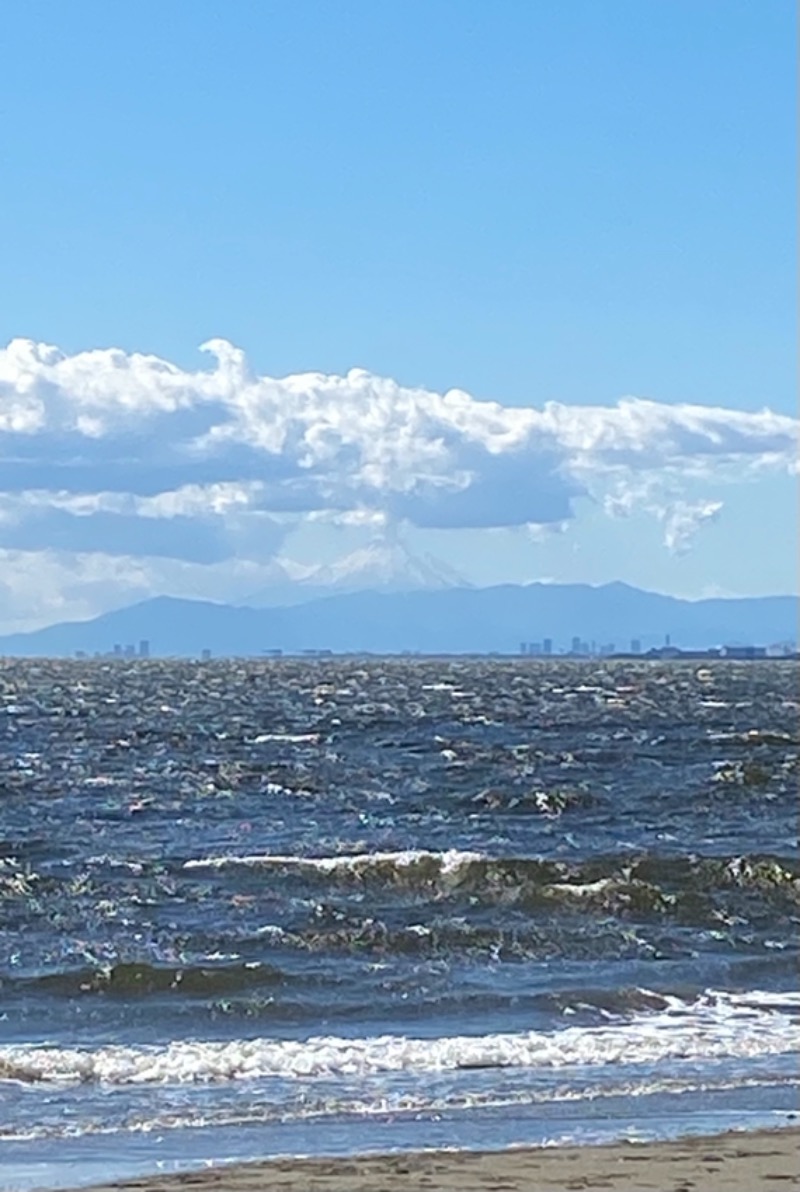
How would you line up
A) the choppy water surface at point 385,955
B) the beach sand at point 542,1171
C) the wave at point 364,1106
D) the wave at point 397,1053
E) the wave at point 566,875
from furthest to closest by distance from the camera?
1. the wave at point 566,875
2. the wave at point 397,1053
3. the choppy water surface at point 385,955
4. the wave at point 364,1106
5. the beach sand at point 542,1171

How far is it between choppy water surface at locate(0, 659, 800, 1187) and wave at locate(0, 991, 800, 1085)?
49mm

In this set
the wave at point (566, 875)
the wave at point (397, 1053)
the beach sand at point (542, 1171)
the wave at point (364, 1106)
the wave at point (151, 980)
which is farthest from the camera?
the wave at point (566, 875)

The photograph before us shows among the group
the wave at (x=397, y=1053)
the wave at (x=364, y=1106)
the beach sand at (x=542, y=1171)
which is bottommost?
the wave at (x=397, y=1053)

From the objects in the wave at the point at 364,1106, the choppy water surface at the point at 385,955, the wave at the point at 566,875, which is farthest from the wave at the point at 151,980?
the wave at the point at 566,875

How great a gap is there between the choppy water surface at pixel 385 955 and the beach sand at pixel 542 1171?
0.96 m

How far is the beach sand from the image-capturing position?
43.3 feet

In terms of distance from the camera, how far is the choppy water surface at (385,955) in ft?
55.1

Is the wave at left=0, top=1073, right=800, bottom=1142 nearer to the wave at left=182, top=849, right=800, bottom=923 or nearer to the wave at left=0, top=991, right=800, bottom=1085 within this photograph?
the wave at left=0, top=991, right=800, bottom=1085

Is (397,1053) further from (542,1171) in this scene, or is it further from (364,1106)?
(542,1171)

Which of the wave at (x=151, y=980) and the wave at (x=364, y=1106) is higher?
the wave at (x=364, y=1106)

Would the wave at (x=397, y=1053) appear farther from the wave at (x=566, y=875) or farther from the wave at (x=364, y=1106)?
the wave at (x=566, y=875)

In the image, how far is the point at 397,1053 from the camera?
19.5 meters

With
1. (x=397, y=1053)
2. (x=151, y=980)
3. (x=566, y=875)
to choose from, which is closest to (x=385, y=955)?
(x=151, y=980)

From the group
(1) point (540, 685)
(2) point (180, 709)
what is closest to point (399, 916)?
(2) point (180, 709)
